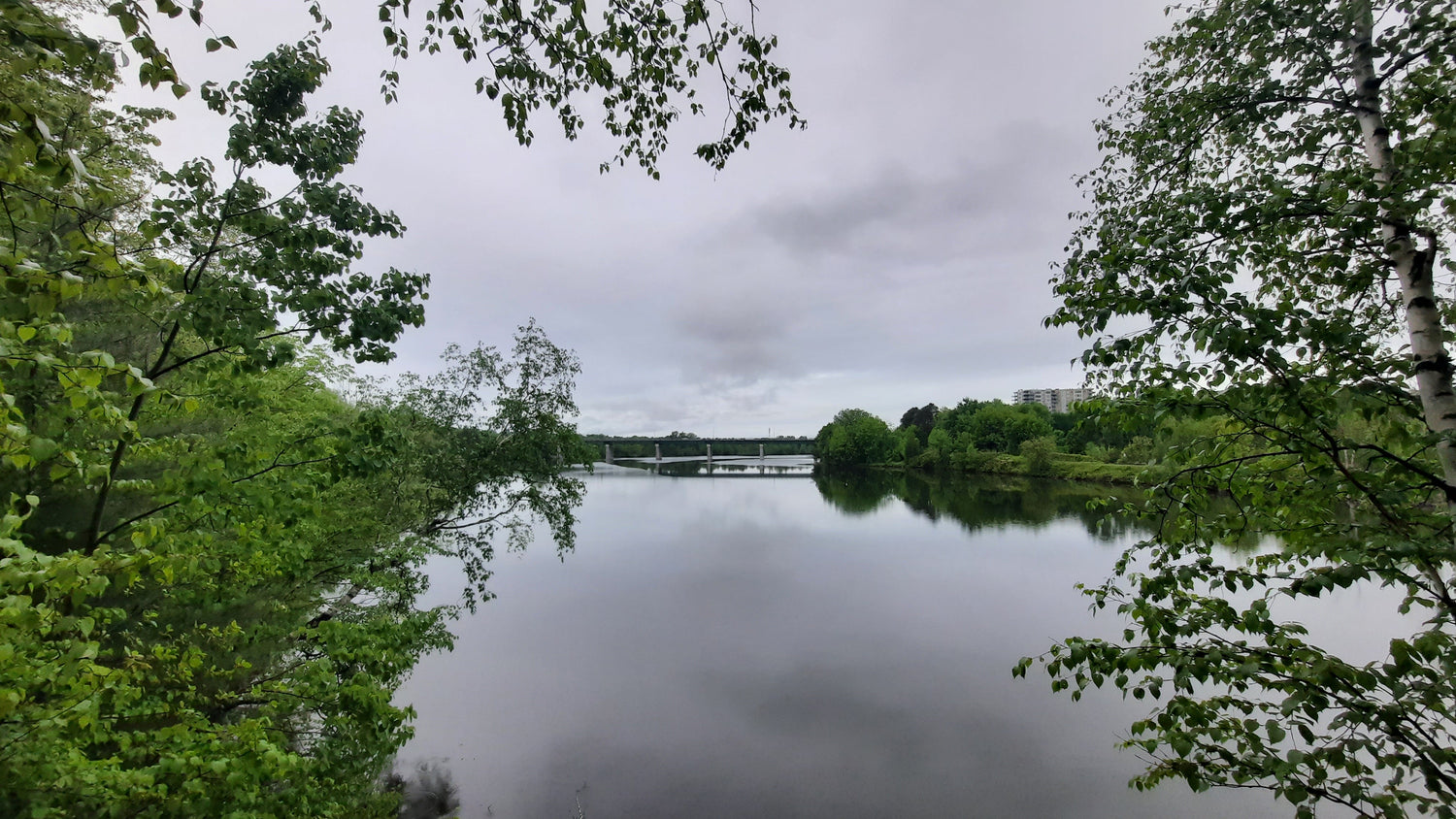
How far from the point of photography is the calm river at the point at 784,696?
10031 mm

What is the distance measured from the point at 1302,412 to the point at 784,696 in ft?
42.2

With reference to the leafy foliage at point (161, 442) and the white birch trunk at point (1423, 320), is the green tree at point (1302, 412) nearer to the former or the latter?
the white birch trunk at point (1423, 320)

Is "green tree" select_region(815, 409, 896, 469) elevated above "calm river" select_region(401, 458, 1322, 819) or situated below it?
above

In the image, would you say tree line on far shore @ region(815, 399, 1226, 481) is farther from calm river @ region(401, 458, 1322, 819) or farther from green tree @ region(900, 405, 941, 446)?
calm river @ region(401, 458, 1322, 819)

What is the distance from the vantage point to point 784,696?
13609mm

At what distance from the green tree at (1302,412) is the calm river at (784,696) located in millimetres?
850

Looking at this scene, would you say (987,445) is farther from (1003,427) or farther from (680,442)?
(680,442)

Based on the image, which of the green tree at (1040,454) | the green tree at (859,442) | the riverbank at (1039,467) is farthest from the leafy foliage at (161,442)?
the green tree at (859,442)

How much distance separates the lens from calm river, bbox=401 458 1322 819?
1003cm

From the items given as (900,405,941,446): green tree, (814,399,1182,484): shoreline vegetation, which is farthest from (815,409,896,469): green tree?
(900,405,941,446): green tree

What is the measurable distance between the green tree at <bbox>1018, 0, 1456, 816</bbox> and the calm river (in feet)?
2.79

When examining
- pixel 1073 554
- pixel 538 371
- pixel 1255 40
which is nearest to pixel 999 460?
pixel 1073 554

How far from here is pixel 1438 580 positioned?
2.44 m

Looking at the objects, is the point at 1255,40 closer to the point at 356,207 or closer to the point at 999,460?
the point at 356,207
